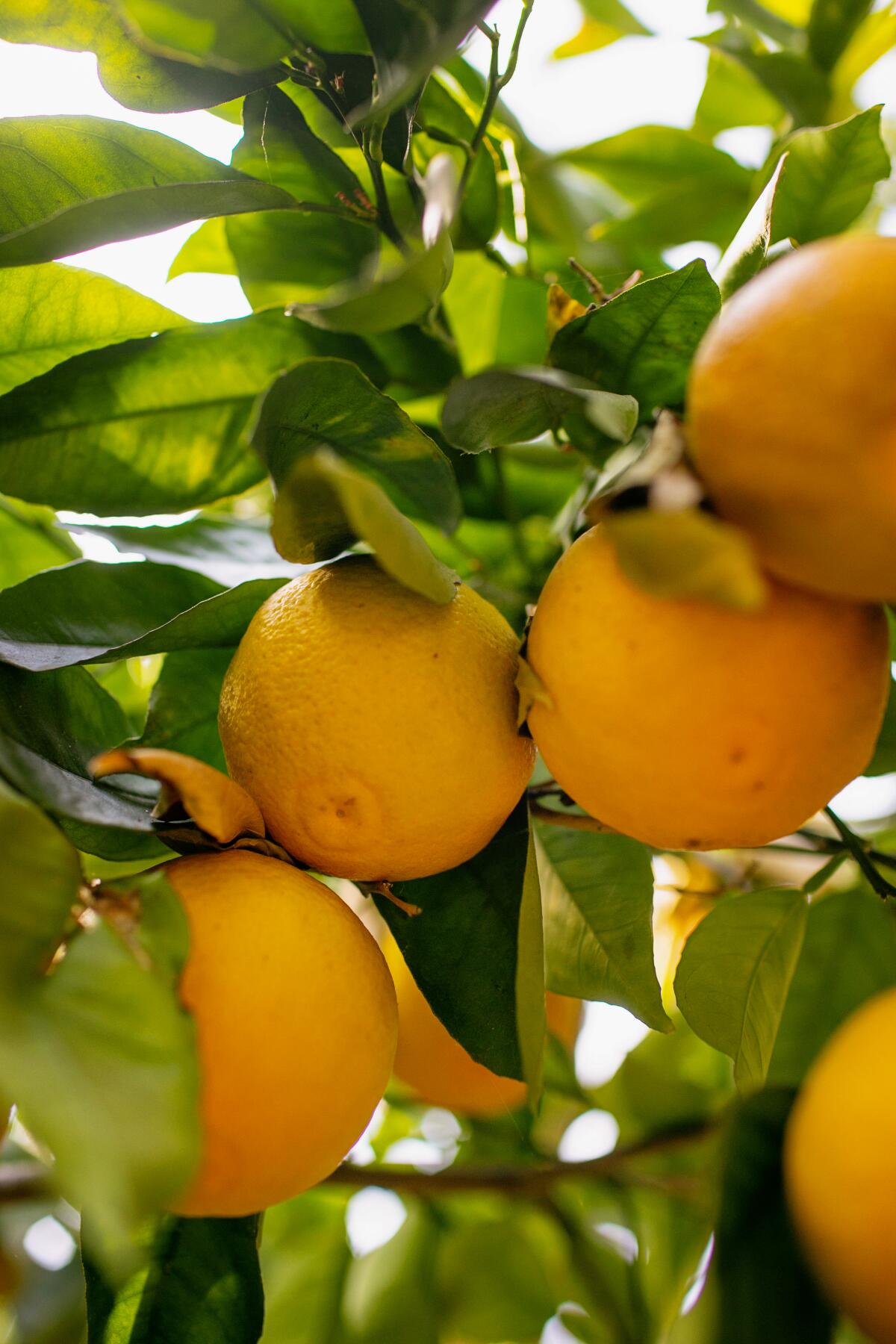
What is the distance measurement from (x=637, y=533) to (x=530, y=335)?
0.64 m

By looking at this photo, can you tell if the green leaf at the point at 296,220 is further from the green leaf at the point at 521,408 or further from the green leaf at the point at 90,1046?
the green leaf at the point at 90,1046

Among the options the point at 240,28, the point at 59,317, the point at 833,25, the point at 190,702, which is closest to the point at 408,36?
the point at 240,28

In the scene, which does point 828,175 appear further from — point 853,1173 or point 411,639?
point 853,1173

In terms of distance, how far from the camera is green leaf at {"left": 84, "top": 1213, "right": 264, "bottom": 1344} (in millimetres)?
639

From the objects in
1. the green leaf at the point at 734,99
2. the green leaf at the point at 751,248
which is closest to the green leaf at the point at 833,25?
the green leaf at the point at 734,99

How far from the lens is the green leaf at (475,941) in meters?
0.66

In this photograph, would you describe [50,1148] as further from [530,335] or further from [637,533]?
[530,335]

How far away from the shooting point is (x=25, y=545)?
0.91 meters

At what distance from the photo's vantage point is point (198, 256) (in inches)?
36.3

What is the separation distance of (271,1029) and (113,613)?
0.33 meters

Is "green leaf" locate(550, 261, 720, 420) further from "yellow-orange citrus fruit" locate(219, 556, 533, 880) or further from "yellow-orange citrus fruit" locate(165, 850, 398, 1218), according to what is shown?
"yellow-orange citrus fruit" locate(165, 850, 398, 1218)

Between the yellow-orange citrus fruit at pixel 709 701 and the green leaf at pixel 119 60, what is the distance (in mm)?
417

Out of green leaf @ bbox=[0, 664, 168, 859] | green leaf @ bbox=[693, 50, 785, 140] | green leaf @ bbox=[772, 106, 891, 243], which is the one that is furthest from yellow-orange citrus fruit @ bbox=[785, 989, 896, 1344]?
green leaf @ bbox=[693, 50, 785, 140]

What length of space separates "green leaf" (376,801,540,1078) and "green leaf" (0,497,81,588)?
445 mm
